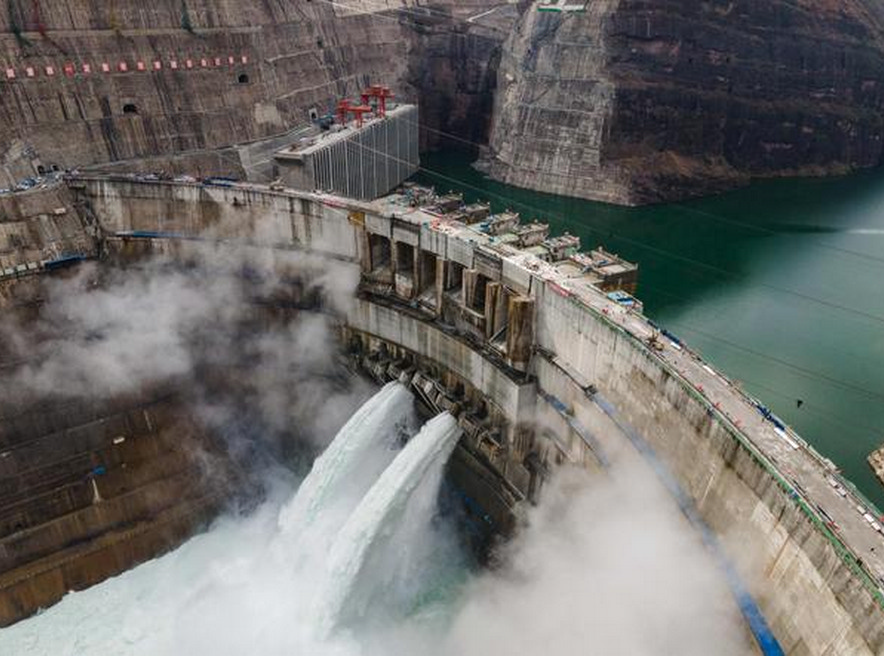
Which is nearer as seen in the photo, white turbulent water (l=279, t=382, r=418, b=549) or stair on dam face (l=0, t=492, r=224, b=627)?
stair on dam face (l=0, t=492, r=224, b=627)

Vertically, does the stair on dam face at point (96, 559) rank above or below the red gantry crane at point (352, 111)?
below

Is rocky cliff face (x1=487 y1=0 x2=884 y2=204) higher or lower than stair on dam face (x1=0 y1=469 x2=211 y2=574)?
higher

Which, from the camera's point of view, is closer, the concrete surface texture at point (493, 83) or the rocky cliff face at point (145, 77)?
the rocky cliff face at point (145, 77)

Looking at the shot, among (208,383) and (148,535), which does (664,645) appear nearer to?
(148,535)

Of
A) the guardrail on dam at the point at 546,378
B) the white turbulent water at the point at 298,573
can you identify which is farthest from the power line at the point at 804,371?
the white turbulent water at the point at 298,573

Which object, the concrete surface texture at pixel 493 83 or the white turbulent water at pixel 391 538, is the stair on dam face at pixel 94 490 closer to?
the white turbulent water at pixel 391 538

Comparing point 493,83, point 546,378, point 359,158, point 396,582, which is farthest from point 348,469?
point 493,83

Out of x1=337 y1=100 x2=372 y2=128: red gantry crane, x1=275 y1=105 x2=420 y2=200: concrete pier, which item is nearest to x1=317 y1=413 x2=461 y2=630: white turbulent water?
x1=275 y1=105 x2=420 y2=200: concrete pier

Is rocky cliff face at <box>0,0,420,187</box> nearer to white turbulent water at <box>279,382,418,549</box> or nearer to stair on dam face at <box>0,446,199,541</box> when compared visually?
stair on dam face at <box>0,446,199,541</box>
